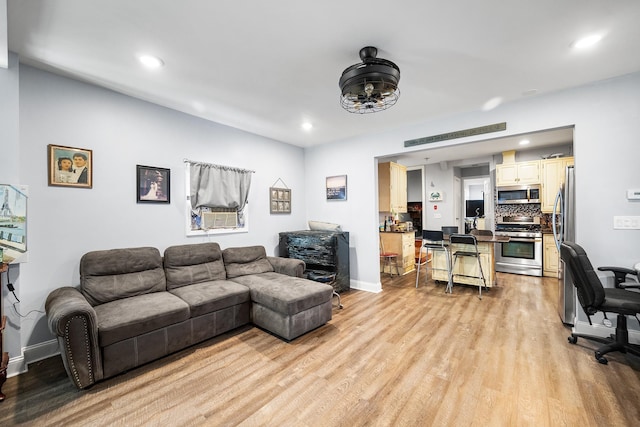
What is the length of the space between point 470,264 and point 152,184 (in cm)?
490

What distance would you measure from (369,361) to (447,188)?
5873 mm

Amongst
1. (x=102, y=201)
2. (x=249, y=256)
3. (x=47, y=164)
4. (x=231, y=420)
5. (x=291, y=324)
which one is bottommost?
(x=231, y=420)

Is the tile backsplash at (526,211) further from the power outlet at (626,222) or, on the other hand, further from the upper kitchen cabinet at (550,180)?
the power outlet at (626,222)

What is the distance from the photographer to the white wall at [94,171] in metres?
2.45

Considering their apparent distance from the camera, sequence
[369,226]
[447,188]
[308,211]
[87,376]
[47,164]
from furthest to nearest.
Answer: [447,188] < [308,211] < [369,226] < [47,164] < [87,376]

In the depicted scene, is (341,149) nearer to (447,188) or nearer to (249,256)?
(249,256)

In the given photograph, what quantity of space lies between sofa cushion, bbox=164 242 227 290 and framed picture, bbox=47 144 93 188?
1110 millimetres

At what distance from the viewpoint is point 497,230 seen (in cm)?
564

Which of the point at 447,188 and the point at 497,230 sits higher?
the point at 447,188

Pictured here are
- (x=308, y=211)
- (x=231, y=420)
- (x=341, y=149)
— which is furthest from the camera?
(x=308, y=211)

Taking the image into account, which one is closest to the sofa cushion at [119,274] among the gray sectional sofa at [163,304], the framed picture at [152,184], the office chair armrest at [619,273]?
the gray sectional sofa at [163,304]

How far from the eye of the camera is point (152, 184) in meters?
3.22

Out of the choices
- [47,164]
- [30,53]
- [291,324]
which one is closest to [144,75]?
[30,53]

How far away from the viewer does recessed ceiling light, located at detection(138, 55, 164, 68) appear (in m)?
2.29
